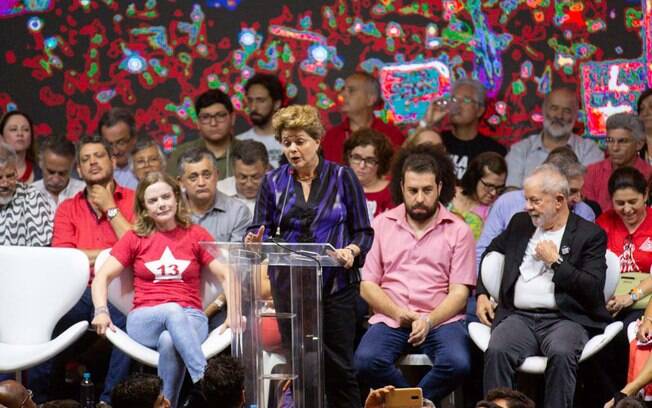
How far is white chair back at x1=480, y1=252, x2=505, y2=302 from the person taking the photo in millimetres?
6387

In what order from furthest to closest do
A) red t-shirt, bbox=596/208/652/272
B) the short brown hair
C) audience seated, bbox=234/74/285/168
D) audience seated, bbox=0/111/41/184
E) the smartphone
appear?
audience seated, bbox=234/74/285/168 → audience seated, bbox=0/111/41/184 → red t-shirt, bbox=596/208/652/272 → the short brown hair → the smartphone

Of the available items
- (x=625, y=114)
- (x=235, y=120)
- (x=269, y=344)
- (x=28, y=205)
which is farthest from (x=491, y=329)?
(x=235, y=120)

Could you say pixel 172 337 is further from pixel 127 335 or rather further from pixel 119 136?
pixel 119 136

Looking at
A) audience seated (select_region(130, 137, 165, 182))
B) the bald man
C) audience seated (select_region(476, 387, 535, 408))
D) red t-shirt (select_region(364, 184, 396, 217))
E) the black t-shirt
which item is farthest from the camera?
the black t-shirt

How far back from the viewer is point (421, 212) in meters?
6.43

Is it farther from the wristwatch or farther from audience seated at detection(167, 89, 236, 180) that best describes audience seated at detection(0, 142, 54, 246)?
audience seated at detection(167, 89, 236, 180)

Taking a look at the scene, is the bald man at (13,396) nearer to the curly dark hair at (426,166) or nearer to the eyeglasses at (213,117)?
the curly dark hair at (426,166)

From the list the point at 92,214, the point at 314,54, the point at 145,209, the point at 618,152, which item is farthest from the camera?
the point at 314,54

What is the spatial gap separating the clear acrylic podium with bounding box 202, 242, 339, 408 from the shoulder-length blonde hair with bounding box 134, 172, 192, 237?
1367 mm

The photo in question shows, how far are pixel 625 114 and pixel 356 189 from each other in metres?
2.57

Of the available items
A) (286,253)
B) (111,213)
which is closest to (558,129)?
(111,213)

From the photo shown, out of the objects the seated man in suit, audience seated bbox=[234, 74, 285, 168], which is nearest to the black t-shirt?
audience seated bbox=[234, 74, 285, 168]

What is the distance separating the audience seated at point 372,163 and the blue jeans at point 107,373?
1514 mm

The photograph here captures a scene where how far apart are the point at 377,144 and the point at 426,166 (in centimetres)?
98
